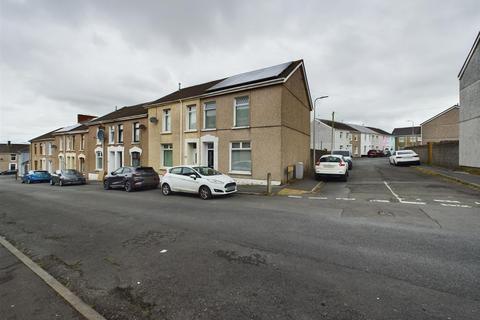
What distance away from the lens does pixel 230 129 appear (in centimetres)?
1505

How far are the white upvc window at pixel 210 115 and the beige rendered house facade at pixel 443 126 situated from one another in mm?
40807

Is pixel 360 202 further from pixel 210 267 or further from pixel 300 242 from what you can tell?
pixel 210 267

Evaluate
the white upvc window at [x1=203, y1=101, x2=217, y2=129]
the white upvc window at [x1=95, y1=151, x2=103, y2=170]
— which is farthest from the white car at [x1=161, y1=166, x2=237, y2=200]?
the white upvc window at [x1=95, y1=151, x2=103, y2=170]

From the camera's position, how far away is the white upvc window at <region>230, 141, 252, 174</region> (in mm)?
14404

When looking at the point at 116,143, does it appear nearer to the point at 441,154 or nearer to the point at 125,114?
the point at 125,114

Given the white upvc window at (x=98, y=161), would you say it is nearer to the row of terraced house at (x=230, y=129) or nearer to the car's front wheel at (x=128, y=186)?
the row of terraced house at (x=230, y=129)

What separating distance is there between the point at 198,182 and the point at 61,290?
7.26m

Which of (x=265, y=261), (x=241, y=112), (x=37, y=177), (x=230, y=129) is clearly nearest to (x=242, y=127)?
Result: (x=230, y=129)

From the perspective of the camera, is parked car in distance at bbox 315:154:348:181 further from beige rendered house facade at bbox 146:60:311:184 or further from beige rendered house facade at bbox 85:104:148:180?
beige rendered house facade at bbox 85:104:148:180

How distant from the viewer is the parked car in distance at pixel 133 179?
13.9 m

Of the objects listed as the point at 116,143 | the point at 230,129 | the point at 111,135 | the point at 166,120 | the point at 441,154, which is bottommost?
the point at 441,154

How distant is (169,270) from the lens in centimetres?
367

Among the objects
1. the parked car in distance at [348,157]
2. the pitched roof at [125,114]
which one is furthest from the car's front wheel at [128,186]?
the parked car in distance at [348,157]

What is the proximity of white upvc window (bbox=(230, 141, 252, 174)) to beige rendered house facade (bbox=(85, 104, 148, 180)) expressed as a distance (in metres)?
9.56
